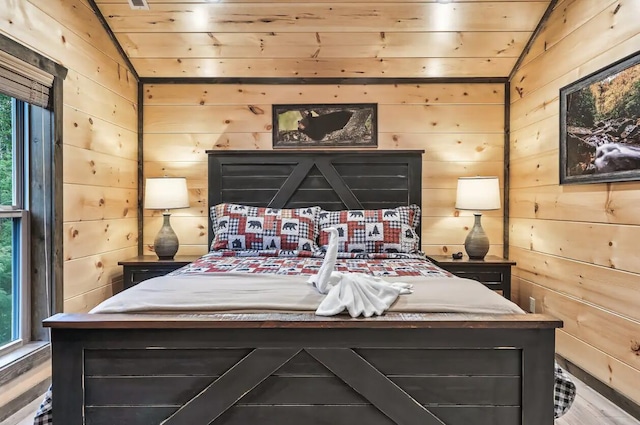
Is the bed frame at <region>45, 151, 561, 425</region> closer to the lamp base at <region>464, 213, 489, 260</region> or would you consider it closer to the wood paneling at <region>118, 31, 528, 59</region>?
the lamp base at <region>464, 213, 489, 260</region>

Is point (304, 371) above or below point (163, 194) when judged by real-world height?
below

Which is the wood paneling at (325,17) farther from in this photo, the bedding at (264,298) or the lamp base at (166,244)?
the bedding at (264,298)

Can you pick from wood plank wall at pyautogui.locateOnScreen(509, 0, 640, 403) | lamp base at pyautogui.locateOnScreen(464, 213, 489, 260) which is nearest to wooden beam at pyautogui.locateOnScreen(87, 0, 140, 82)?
lamp base at pyautogui.locateOnScreen(464, 213, 489, 260)

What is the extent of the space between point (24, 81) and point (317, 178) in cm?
208

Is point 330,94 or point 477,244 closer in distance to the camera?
point 477,244

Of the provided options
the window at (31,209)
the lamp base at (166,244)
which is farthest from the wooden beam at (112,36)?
the lamp base at (166,244)

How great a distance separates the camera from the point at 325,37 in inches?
121

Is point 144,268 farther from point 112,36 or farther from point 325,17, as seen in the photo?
point 325,17

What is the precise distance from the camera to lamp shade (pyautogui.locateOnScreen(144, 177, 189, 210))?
3150mm

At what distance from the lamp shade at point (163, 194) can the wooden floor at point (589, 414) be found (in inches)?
58.2

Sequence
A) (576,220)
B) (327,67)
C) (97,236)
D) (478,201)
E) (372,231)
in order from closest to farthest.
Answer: (576,220)
(97,236)
(372,231)
(478,201)
(327,67)

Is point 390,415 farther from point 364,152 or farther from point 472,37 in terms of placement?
point 472,37

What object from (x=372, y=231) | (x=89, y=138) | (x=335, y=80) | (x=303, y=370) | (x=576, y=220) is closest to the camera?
(x=303, y=370)

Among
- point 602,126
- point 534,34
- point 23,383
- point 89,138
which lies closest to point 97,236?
point 89,138
